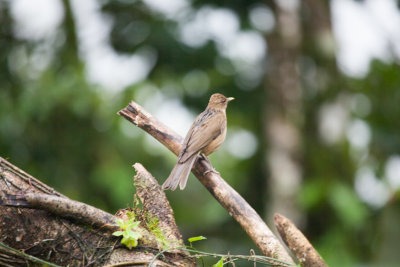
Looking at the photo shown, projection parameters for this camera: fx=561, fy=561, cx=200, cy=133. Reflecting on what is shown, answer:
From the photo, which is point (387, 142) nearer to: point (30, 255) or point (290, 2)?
point (290, 2)

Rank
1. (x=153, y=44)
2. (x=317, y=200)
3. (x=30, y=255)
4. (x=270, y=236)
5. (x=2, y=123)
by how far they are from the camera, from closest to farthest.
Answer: (x=30, y=255)
(x=270, y=236)
(x=317, y=200)
(x=2, y=123)
(x=153, y=44)

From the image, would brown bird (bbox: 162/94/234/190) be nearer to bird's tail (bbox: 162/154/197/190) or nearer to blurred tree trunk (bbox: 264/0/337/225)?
bird's tail (bbox: 162/154/197/190)

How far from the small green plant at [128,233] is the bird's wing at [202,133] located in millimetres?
1764

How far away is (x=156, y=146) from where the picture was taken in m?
10.3

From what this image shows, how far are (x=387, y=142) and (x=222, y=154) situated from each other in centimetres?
444

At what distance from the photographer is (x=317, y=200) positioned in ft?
27.3

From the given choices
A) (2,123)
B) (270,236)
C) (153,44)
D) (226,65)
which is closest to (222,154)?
(226,65)

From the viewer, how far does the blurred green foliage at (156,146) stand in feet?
28.3

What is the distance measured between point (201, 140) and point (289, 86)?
4677 mm

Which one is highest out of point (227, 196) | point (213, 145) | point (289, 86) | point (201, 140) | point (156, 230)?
point (289, 86)

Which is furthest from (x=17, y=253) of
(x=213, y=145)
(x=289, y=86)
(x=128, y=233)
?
(x=289, y=86)

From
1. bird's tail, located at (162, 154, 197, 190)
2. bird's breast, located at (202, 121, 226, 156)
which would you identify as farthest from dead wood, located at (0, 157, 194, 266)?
bird's breast, located at (202, 121, 226, 156)

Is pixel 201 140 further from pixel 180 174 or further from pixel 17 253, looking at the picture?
pixel 17 253

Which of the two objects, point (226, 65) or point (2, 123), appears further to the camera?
point (226, 65)
